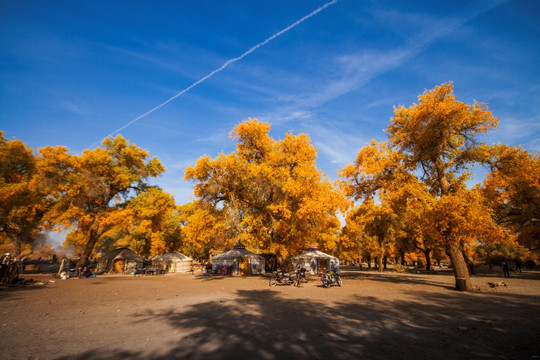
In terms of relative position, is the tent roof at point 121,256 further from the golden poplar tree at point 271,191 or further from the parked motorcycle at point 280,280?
the parked motorcycle at point 280,280

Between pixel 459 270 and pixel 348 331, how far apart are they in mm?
13537

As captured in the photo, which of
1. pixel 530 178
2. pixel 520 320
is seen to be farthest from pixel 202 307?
pixel 530 178

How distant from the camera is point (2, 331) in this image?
6293mm

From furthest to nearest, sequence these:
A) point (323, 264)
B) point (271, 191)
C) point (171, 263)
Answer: point (171, 263), point (323, 264), point (271, 191)

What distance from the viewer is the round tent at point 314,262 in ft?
104

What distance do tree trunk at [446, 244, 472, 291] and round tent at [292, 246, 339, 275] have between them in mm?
17560

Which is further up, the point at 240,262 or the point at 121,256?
the point at 121,256

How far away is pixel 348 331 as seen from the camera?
21.0ft

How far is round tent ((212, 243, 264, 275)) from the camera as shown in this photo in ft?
104

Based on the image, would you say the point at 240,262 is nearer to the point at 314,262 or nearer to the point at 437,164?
the point at 314,262

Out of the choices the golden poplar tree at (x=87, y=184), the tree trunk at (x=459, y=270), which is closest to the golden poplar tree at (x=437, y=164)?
the tree trunk at (x=459, y=270)

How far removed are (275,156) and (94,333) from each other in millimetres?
18988

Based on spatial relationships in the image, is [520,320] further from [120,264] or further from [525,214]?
[120,264]

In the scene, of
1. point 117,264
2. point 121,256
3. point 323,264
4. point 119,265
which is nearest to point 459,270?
point 323,264
